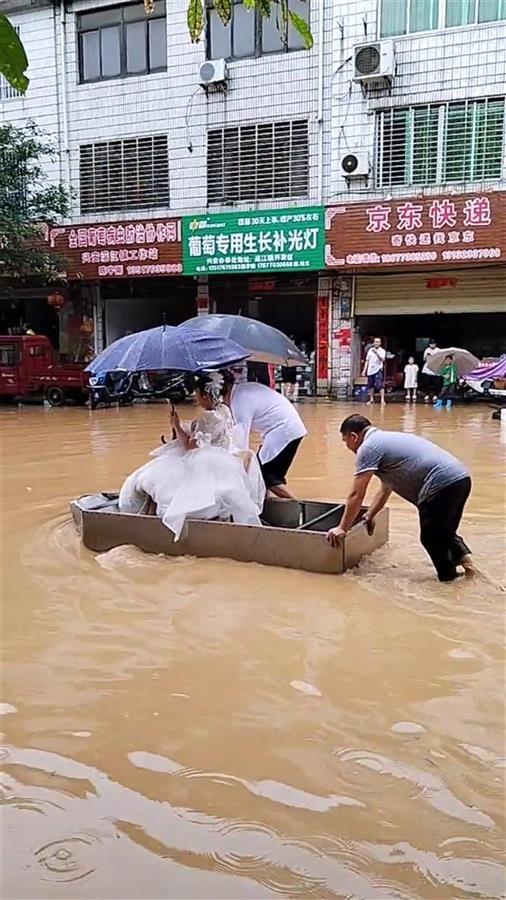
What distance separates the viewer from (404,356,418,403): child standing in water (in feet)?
67.2

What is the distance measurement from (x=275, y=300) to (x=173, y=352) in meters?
18.6

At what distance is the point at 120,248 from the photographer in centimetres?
2089

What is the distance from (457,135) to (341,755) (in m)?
17.3

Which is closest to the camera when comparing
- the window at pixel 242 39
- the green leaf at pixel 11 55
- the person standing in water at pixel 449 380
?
the green leaf at pixel 11 55

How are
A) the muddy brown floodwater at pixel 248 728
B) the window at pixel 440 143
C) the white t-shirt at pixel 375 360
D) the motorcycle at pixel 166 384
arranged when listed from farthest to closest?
the white t-shirt at pixel 375 360, the window at pixel 440 143, the motorcycle at pixel 166 384, the muddy brown floodwater at pixel 248 728

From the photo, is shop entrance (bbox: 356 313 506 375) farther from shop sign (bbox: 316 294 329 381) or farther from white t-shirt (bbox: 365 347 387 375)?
white t-shirt (bbox: 365 347 387 375)

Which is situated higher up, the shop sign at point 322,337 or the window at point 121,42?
the window at point 121,42

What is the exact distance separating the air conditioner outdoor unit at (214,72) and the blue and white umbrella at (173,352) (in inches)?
611

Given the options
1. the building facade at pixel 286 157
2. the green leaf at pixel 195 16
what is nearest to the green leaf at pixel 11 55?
the green leaf at pixel 195 16

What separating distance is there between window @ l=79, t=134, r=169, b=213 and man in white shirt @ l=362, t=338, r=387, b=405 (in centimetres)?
666

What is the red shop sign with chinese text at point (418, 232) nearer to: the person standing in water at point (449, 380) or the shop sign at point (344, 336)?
the shop sign at point (344, 336)

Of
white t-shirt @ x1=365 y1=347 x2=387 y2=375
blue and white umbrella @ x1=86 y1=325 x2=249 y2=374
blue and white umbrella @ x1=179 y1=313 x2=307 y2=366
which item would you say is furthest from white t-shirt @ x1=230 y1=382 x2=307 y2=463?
white t-shirt @ x1=365 y1=347 x2=387 y2=375

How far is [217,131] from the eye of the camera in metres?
20.0

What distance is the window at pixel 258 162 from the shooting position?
19.5 m
